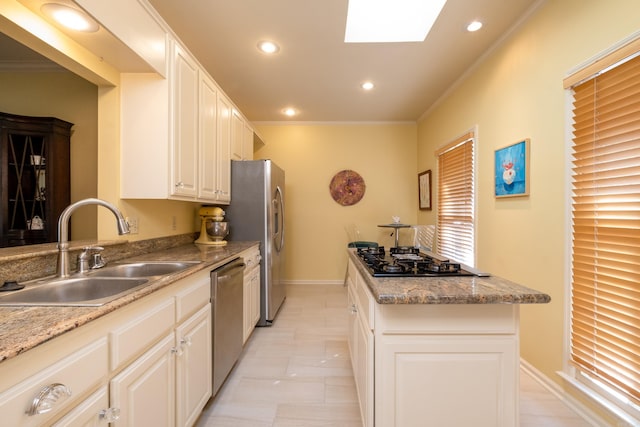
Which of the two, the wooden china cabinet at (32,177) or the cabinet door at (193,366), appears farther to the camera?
the wooden china cabinet at (32,177)

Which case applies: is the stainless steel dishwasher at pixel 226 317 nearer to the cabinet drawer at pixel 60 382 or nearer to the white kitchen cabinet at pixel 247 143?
the cabinet drawer at pixel 60 382

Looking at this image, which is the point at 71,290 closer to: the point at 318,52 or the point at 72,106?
the point at 72,106

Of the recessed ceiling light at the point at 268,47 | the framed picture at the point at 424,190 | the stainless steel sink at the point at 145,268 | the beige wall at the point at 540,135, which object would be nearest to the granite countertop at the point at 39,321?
the stainless steel sink at the point at 145,268

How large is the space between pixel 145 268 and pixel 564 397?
275cm

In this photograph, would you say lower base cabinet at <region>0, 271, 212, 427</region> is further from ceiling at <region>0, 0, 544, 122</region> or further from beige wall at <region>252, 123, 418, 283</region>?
beige wall at <region>252, 123, 418, 283</region>

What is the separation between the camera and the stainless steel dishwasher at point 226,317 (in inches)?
70.4

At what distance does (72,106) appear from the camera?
7.55 ft

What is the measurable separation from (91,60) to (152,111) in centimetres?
39

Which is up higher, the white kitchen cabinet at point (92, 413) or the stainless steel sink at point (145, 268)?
the stainless steel sink at point (145, 268)

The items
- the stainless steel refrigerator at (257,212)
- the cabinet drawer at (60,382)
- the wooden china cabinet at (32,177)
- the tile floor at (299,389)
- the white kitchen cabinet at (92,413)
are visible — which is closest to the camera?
the cabinet drawer at (60,382)

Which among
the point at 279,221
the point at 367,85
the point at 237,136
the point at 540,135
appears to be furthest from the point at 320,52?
the point at 540,135

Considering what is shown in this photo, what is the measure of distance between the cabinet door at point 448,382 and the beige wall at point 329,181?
3545mm

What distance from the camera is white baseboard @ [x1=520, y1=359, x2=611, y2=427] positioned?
62.1 inches

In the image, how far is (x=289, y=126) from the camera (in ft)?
15.4
